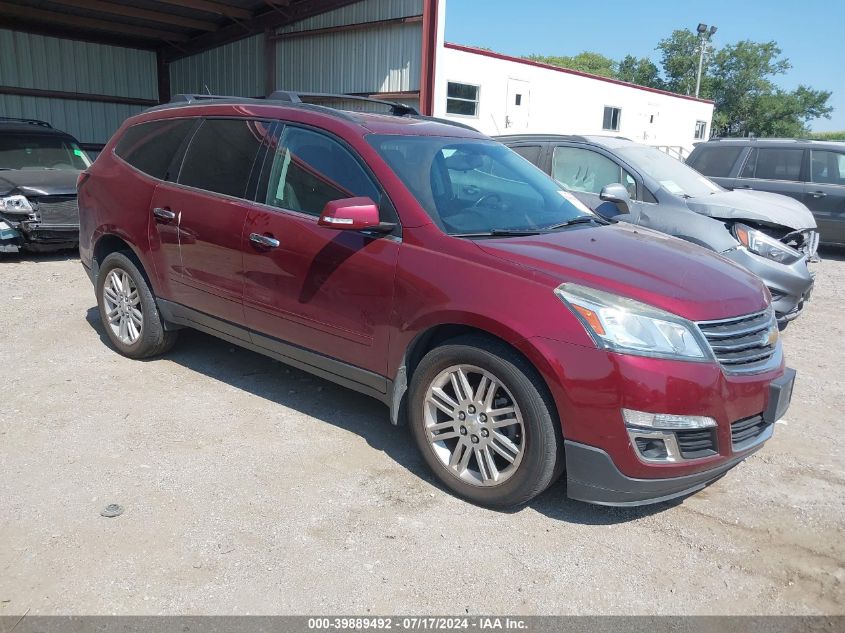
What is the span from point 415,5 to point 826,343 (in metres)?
9.71

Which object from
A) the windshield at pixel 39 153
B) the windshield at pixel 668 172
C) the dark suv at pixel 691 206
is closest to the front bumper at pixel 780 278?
the dark suv at pixel 691 206

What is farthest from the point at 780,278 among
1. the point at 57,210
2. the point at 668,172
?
the point at 57,210

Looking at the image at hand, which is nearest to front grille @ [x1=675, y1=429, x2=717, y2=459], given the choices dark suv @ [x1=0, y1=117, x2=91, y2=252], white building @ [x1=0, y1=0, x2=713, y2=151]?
dark suv @ [x1=0, y1=117, x2=91, y2=252]

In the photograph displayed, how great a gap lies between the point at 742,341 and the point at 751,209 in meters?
4.06

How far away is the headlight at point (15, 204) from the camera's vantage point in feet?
27.4

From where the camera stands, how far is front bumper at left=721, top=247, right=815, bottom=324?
5965 mm

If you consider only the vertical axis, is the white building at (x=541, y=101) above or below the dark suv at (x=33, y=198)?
above

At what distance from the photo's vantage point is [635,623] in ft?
8.70

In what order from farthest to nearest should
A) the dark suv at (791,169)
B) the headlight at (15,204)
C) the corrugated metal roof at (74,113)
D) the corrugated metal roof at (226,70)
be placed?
the corrugated metal roof at (226,70) → the corrugated metal roof at (74,113) → the dark suv at (791,169) → the headlight at (15,204)

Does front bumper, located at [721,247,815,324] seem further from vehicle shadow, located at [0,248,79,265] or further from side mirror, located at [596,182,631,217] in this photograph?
vehicle shadow, located at [0,248,79,265]

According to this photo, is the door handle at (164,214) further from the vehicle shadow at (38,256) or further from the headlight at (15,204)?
the vehicle shadow at (38,256)

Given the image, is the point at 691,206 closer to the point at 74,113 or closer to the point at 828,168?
the point at 828,168

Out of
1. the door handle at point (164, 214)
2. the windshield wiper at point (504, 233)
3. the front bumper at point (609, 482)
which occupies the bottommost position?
the front bumper at point (609, 482)

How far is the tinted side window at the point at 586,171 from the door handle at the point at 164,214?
409 centimetres
